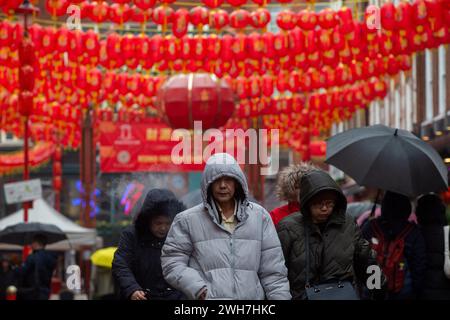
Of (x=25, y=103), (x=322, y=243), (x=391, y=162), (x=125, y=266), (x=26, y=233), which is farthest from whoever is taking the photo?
(x=25, y=103)

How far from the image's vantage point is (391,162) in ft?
32.8

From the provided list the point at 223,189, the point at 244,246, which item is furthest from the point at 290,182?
the point at 244,246

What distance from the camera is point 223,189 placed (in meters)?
7.39

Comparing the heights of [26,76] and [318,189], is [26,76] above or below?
above

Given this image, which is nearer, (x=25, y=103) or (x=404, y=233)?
(x=404, y=233)

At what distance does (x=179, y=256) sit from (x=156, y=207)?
141cm

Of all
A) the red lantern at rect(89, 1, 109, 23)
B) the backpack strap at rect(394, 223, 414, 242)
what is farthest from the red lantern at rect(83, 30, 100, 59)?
the backpack strap at rect(394, 223, 414, 242)

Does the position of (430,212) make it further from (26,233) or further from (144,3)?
(26,233)

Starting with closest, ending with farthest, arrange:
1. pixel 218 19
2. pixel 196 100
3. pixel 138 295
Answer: pixel 138 295 → pixel 218 19 → pixel 196 100

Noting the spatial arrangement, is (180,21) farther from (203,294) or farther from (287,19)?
(203,294)

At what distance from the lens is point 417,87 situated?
30.5 meters

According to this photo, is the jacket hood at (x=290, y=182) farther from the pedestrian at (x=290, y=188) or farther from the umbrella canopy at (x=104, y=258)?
the umbrella canopy at (x=104, y=258)

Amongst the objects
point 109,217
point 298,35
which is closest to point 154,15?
point 298,35

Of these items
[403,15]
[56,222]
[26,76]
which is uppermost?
[403,15]
